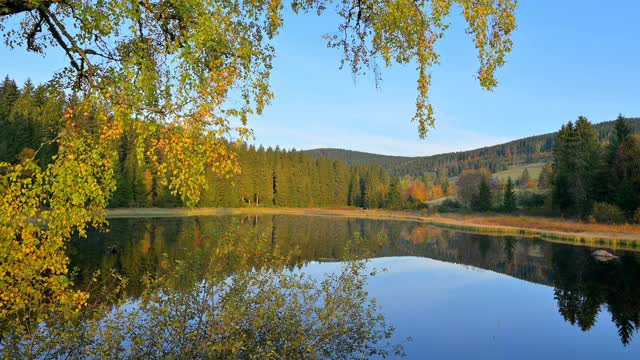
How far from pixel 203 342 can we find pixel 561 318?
15.1 metres

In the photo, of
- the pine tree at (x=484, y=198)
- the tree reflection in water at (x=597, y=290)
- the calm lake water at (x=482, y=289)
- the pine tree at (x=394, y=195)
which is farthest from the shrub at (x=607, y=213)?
the pine tree at (x=394, y=195)

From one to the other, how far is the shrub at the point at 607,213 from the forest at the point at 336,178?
0.10 metres

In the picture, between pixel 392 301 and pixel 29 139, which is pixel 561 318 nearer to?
pixel 392 301

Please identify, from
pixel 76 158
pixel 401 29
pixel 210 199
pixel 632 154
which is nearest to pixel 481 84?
pixel 401 29

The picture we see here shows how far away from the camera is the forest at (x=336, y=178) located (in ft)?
150

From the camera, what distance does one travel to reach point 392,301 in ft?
60.5

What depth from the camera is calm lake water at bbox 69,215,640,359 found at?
1341 centimetres

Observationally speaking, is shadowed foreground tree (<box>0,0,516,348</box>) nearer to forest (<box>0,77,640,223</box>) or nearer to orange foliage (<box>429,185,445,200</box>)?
forest (<box>0,77,640,223</box>)

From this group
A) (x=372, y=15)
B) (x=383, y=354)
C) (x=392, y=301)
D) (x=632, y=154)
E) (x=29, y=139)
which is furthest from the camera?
(x=29, y=139)

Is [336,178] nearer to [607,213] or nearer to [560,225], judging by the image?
[560,225]

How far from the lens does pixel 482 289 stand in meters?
22.4

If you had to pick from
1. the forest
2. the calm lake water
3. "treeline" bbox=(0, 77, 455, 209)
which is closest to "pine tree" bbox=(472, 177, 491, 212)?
the forest

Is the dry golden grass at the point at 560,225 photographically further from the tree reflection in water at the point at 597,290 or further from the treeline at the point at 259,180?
the treeline at the point at 259,180

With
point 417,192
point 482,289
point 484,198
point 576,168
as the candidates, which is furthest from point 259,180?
point 482,289
